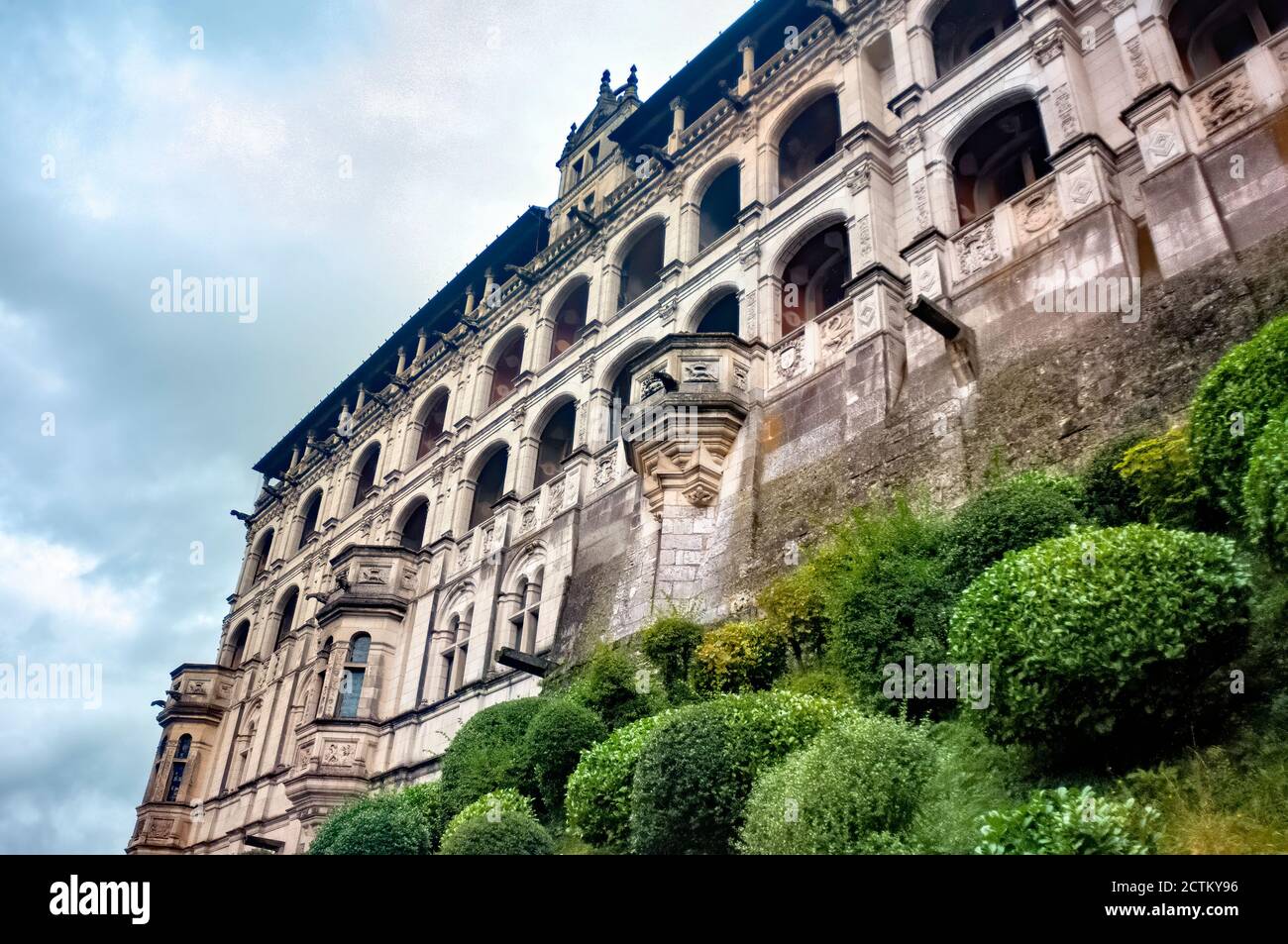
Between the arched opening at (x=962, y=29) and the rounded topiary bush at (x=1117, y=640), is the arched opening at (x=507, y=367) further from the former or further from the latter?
the rounded topiary bush at (x=1117, y=640)

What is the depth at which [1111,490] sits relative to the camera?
10.2 meters

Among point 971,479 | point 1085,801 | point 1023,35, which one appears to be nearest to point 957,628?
point 1085,801

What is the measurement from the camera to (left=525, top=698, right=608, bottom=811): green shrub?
47.5 feet

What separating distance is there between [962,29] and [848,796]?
55.5 feet

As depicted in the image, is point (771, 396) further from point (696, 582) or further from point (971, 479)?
point (971, 479)

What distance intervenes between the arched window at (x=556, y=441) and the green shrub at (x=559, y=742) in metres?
11.7

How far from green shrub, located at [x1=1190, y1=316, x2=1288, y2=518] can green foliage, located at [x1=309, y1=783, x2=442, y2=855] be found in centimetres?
1262

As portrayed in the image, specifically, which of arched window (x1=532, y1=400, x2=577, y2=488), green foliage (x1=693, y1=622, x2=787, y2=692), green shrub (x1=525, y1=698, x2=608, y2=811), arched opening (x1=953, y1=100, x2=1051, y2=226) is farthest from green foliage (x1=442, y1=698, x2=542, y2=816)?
arched opening (x1=953, y1=100, x2=1051, y2=226)

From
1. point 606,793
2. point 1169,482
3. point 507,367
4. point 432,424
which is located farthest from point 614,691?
point 432,424

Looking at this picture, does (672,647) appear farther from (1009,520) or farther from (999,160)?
(999,160)

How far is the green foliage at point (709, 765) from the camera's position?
9.66 m
